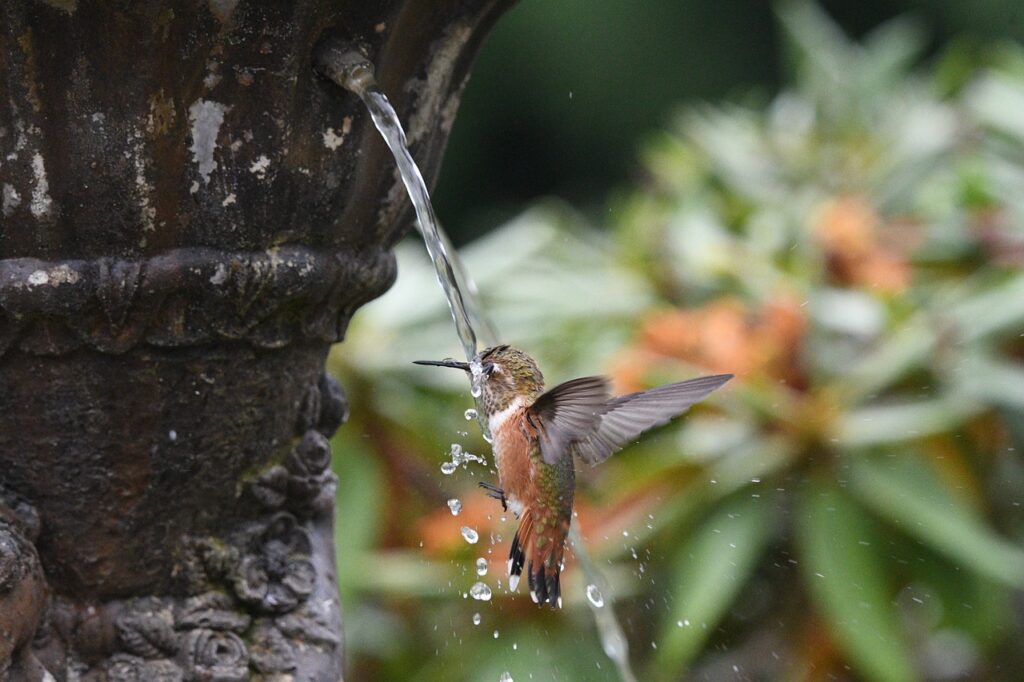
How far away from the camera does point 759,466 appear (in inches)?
116

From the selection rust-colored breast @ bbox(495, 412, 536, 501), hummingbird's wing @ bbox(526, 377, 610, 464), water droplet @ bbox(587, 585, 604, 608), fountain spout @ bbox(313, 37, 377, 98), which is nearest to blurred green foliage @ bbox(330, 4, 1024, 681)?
water droplet @ bbox(587, 585, 604, 608)

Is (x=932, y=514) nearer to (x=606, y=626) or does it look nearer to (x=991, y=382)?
(x=991, y=382)

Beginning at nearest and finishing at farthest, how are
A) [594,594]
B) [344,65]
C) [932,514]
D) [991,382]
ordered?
1. [344,65]
2. [594,594]
3. [932,514]
4. [991,382]

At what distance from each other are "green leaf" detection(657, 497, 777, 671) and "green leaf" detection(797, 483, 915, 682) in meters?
0.10

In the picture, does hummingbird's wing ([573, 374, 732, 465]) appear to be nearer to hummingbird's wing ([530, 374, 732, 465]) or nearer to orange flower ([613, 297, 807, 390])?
hummingbird's wing ([530, 374, 732, 465])

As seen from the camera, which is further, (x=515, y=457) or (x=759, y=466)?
(x=759, y=466)

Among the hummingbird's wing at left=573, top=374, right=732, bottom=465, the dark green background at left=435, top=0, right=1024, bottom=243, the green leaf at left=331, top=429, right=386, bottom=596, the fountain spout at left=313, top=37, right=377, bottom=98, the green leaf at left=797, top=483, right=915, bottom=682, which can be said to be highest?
the dark green background at left=435, top=0, right=1024, bottom=243

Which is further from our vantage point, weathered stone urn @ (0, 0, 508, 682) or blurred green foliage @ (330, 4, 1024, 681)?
blurred green foliage @ (330, 4, 1024, 681)

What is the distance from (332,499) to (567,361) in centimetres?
167

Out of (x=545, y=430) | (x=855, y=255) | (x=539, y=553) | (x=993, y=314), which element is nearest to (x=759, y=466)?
(x=993, y=314)

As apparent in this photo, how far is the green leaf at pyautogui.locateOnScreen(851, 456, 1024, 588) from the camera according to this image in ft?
9.18

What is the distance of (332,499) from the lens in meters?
1.74

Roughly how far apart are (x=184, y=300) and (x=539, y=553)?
1.70 ft

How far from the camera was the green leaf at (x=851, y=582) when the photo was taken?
9.02 feet
